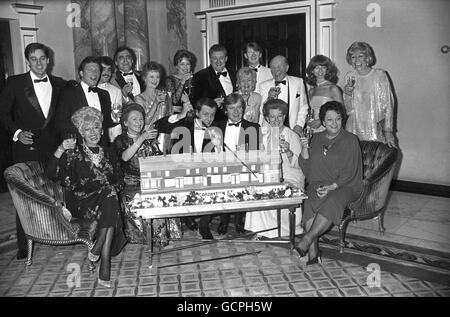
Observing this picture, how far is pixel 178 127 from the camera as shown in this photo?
4.45 meters

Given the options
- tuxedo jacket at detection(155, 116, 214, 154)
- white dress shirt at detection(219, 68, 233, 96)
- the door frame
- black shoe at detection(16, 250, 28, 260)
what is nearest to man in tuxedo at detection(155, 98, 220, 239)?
tuxedo jacket at detection(155, 116, 214, 154)

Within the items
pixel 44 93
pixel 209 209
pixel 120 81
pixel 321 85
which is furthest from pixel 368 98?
pixel 44 93

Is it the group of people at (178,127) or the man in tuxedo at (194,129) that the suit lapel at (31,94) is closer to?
the group of people at (178,127)

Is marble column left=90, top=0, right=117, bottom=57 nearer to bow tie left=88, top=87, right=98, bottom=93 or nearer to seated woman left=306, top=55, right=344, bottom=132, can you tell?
bow tie left=88, top=87, right=98, bottom=93

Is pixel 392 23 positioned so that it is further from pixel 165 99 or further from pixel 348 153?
pixel 165 99

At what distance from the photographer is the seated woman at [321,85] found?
487 centimetres

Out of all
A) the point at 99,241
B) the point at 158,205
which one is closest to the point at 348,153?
the point at 158,205

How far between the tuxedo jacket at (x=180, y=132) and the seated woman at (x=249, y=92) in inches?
26.0

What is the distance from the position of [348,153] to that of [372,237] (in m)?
1.02

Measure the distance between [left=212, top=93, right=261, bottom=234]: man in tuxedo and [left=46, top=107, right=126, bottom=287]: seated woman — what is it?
1089 millimetres

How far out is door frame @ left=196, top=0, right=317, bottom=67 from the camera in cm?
662

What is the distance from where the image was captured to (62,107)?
4.32 m

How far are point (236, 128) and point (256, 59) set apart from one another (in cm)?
116

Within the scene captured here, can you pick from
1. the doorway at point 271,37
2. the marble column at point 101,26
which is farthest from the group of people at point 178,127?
the doorway at point 271,37
